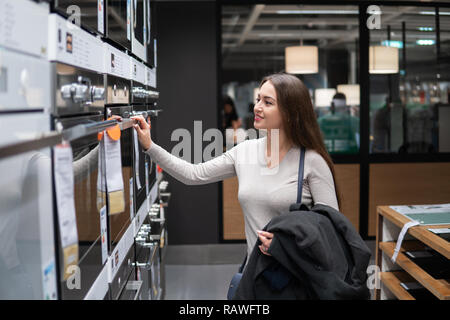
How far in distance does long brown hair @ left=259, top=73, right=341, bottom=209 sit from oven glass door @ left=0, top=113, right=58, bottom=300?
1120mm

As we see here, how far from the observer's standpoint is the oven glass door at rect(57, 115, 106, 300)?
1172 millimetres

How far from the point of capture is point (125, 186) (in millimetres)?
1855

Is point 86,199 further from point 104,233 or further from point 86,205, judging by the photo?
point 104,233

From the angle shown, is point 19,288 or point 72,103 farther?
point 72,103

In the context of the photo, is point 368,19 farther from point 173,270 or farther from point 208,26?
point 173,270

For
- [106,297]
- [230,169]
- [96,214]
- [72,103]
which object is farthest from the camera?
[230,169]

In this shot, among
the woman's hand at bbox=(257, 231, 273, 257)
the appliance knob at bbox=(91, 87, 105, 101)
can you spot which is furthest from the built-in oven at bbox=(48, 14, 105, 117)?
the woman's hand at bbox=(257, 231, 273, 257)

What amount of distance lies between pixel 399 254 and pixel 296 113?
1.36 meters

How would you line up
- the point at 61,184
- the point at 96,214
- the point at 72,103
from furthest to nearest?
the point at 96,214, the point at 72,103, the point at 61,184

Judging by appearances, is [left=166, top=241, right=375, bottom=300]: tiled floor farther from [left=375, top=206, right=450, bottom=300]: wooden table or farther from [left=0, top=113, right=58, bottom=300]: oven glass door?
[left=0, top=113, right=58, bottom=300]: oven glass door

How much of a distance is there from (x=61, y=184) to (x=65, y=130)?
138mm

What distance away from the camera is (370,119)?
4.90m
